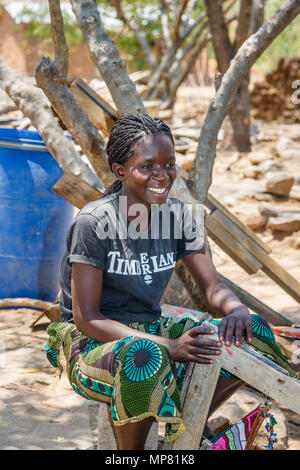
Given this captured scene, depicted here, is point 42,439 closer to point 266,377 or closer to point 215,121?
point 266,377

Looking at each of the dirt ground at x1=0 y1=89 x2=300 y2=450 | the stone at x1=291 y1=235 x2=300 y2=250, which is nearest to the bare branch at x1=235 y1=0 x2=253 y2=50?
the stone at x1=291 y1=235 x2=300 y2=250

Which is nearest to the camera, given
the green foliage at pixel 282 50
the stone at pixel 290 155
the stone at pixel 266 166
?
the stone at pixel 266 166

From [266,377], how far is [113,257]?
2.14 ft

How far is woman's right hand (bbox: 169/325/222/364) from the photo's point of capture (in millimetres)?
1753

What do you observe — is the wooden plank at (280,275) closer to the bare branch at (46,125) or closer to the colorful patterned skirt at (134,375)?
the bare branch at (46,125)

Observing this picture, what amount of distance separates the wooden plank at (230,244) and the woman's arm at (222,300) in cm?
134

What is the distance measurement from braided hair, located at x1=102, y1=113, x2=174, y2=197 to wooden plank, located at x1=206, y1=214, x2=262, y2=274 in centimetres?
153

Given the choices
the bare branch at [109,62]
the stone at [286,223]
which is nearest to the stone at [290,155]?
the stone at [286,223]

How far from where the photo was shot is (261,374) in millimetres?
1770

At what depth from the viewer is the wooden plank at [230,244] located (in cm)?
A: 359

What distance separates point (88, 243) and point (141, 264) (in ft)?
0.73

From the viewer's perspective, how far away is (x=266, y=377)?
176 cm

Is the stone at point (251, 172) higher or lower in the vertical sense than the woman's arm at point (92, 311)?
lower
